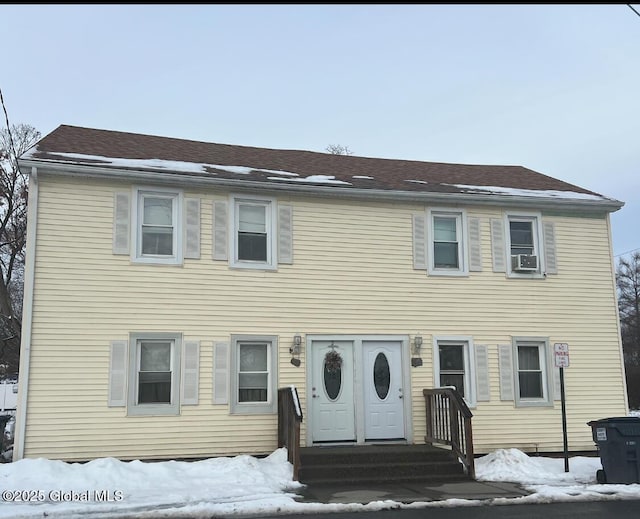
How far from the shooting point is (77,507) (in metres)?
8.70

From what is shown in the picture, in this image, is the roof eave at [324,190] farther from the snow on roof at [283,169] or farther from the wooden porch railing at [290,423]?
the wooden porch railing at [290,423]

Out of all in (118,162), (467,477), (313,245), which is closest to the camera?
(467,477)

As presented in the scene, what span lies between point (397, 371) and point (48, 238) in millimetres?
6906

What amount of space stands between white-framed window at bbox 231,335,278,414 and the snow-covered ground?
3.16 feet

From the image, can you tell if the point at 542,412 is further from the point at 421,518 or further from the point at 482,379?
the point at 421,518

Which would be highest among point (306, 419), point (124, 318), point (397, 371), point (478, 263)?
point (478, 263)

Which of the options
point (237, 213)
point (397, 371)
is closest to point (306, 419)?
point (397, 371)

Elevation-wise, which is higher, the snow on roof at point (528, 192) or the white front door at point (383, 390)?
the snow on roof at point (528, 192)

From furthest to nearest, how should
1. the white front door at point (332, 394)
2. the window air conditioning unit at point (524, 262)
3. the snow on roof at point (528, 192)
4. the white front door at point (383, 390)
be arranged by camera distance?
1. the snow on roof at point (528, 192)
2. the window air conditioning unit at point (524, 262)
3. the white front door at point (383, 390)
4. the white front door at point (332, 394)

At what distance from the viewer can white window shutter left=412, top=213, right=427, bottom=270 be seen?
13.5 metres

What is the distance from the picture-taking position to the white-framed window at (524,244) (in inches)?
547

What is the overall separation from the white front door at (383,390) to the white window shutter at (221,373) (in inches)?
106

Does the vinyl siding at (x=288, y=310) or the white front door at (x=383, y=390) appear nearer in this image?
the vinyl siding at (x=288, y=310)

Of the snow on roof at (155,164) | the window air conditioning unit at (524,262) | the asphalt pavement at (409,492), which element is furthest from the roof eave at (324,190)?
the asphalt pavement at (409,492)
